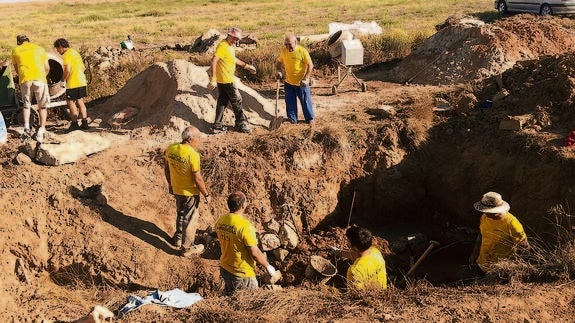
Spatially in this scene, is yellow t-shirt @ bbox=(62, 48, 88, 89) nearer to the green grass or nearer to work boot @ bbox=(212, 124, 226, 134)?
work boot @ bbox=(212, 124, 226, 134)

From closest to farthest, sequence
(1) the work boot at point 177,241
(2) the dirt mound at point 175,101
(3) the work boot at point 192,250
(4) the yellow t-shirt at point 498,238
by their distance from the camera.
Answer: (4) the yellow t-shirt at point 498,238
(3) the work boot at point 192,250
(1) the work boot at point 177,241
(2) the dirt mound at point 175,101

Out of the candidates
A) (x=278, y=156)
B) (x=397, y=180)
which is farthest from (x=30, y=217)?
(x=397, y=180)

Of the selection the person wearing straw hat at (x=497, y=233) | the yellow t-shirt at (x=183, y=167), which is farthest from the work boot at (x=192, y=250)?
the person wearing straw hat at (x=497, y=233)

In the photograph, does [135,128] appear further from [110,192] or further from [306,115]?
[306,115]

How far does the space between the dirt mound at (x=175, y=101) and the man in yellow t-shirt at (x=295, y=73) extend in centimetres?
77

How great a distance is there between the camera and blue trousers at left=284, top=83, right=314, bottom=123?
9.98 m

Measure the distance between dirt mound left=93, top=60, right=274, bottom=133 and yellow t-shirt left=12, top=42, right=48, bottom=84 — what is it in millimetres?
1679

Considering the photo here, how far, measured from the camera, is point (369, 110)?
10.8 metres

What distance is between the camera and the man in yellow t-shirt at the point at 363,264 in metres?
5.48

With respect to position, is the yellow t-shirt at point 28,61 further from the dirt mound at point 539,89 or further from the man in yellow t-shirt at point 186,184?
the dirt mound at point 539,89

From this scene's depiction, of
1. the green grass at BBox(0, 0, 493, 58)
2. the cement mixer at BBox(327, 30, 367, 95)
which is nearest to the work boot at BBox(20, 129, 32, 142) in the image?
the cement mixer at BBox(327, 30, 367, 95)

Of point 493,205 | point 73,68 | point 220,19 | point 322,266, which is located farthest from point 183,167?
point 220,19

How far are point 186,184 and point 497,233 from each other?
3758 millimetres

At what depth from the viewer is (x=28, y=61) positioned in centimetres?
949
